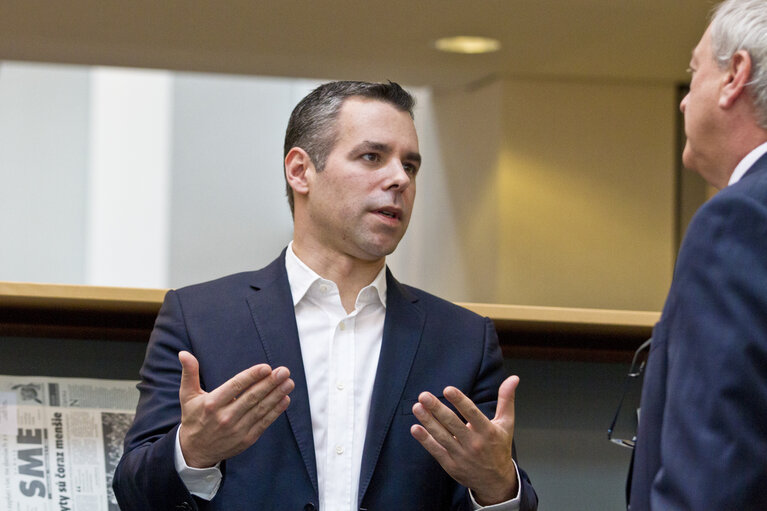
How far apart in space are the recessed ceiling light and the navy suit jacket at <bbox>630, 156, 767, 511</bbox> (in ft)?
9.68

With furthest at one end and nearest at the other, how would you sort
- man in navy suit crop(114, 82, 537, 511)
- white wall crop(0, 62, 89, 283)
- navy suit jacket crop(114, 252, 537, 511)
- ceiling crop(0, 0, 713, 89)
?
1. white wall crop(0, 62, 89, 283)
2. ceiling crop(0, 0, 713, 89)
3. navy suit jacket crop(114, 252, 537, 511)
4. man in navy suit crop(114, 82, 537, 511)

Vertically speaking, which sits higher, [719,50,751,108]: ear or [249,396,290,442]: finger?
[719,50,751,108]: ear

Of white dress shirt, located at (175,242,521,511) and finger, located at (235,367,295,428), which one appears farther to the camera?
white dress shirt, located at (175,242,521,511)

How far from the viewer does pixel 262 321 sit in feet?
5.88

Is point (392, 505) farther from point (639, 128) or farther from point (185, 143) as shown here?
point (185, 143)

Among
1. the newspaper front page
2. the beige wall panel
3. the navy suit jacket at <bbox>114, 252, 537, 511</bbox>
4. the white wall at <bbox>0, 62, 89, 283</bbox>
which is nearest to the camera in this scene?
the navy suit jacket at <bbox>114, 252, 537, 511</bbox>

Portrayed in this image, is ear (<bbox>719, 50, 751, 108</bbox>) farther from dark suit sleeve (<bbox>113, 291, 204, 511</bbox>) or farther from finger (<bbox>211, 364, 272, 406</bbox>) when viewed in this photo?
dark suit sleeve (<bbox>113, 291, 204, 511</bbox>)

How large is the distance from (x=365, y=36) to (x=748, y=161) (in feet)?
9.51

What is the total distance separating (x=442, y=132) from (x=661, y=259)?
1319 mm

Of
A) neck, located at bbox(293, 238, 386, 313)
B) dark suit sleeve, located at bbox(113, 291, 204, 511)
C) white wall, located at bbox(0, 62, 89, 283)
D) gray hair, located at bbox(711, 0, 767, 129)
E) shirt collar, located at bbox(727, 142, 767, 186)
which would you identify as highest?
gray hair, located at bbox(711, 0, 767, 129)

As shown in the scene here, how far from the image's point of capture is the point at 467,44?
405 cm

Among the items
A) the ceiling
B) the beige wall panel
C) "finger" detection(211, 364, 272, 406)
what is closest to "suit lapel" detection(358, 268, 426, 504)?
"finger" detection(211, 364, 272, 406)

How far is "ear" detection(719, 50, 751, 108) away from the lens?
4.00 feet

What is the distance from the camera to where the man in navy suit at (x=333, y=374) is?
153 cm
